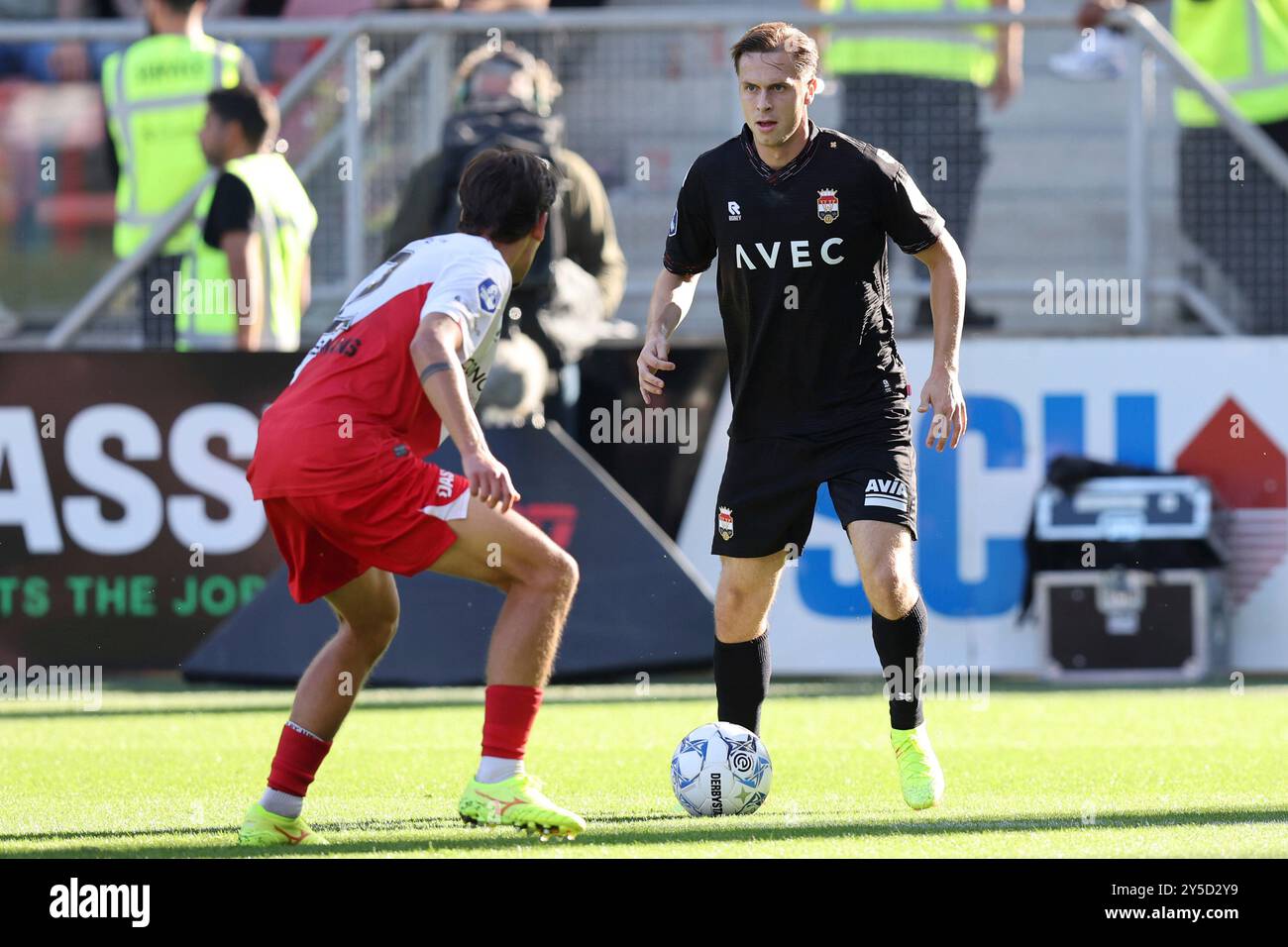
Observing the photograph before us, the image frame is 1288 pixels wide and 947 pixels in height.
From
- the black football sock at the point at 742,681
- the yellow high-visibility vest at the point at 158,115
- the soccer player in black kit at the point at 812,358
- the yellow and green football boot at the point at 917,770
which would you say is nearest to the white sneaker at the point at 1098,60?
the yellow high-visibility vest at the point at 158,115

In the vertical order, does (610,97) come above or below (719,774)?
above

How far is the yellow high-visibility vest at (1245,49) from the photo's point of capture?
12.0 metres

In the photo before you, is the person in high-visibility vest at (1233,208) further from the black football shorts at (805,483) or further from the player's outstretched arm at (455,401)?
the player's outstretched arm at (455,401)

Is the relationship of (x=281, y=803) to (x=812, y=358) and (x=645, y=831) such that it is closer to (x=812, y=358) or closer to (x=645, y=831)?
(x=645, y=831)

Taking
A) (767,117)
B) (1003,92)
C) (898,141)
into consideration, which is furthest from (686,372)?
(767,117)

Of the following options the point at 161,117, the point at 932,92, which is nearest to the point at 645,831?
the point at 932,92

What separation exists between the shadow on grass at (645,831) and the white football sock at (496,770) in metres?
0.15

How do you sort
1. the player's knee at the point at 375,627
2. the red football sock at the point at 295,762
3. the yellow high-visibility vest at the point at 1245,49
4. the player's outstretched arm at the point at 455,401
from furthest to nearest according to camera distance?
the yellow high-visibility vest at the point at 1245,49 < the player's knee at the point at 375,627 < the red football sock at the point at 295,762 < the player's outstretched arm at the point at 455,401

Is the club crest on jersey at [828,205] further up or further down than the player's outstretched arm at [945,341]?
further up

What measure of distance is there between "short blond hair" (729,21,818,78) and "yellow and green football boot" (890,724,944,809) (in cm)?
202

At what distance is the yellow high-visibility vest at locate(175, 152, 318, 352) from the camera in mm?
11242

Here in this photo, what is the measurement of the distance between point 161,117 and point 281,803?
6929 millimetres

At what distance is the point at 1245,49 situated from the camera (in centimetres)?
1220

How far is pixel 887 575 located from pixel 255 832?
6.59 ft
